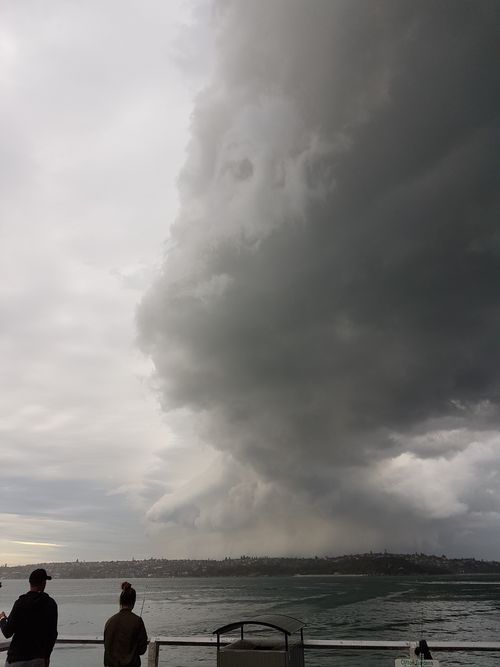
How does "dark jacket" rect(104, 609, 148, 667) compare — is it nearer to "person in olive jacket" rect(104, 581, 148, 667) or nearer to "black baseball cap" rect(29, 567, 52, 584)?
"person in olive jacket" rect(104, 581, 148, 667)

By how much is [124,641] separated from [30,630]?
1146mm

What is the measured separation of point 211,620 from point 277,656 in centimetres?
8230

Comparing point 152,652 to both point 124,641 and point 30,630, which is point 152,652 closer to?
point 124,641

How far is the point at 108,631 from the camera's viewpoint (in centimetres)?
659

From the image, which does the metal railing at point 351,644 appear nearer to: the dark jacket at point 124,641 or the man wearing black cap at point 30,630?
the dark jacket at point 124,641

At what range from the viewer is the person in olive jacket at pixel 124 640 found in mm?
6461

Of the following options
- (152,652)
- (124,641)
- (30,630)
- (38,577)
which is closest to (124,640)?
(124,641)

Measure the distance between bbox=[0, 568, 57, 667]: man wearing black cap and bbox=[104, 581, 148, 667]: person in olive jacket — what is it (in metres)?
0.69

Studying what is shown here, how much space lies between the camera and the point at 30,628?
610cm

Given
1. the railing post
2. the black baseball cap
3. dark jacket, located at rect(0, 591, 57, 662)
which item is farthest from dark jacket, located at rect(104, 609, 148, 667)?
the black baseball cap

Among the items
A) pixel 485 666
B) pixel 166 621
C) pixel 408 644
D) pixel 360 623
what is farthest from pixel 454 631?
pixel 408 644

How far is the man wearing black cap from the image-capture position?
19.8 ft

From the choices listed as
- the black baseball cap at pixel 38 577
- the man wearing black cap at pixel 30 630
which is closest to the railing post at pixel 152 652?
the man wearing black cap at pixel 30 630

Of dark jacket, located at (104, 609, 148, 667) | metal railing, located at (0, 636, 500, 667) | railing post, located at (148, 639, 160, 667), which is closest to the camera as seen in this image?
metal railing, located at (0, 636, 500, 667)
